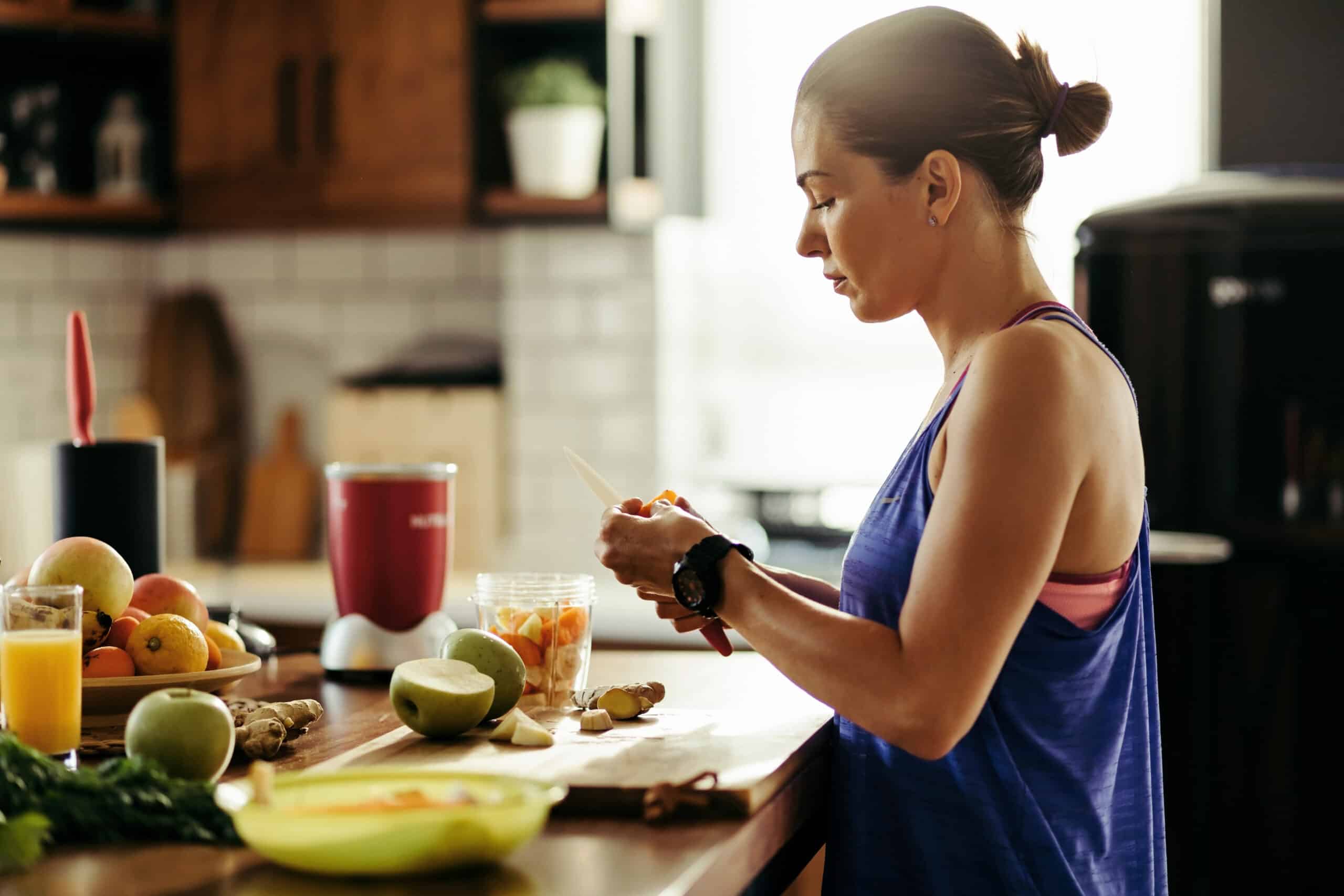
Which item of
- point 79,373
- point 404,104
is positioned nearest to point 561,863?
point 79,373

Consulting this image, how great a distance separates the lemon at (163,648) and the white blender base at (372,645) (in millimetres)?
345

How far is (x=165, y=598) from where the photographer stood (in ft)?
5.01

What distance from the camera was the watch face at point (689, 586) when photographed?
1.32 meters

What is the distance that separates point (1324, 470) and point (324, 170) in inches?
91.6

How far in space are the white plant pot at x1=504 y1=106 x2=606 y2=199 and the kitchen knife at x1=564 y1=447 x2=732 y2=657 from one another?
197cm

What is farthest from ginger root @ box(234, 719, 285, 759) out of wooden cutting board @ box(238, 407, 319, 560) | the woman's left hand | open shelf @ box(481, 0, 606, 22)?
wooden cutting board @ box(238, 407, 319, 560)

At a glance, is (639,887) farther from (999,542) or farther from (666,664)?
(666,664)

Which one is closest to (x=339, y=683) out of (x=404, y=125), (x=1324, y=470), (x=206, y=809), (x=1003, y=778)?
(x=206, y=809)

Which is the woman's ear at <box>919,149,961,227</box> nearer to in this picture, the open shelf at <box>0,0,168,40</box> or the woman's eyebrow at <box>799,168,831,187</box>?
the woman's eyebrow at <box>799,168,831,187</box>

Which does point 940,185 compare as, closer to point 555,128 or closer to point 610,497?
point 610,497

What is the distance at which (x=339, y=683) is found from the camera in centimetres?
176

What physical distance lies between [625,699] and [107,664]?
49 centimetres

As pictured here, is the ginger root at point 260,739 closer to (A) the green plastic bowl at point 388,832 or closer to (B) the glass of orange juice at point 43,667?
(B) the glass of orange juice at point 43,667

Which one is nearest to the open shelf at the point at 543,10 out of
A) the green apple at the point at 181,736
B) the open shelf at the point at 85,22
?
the open shelf at the point at 85,22
